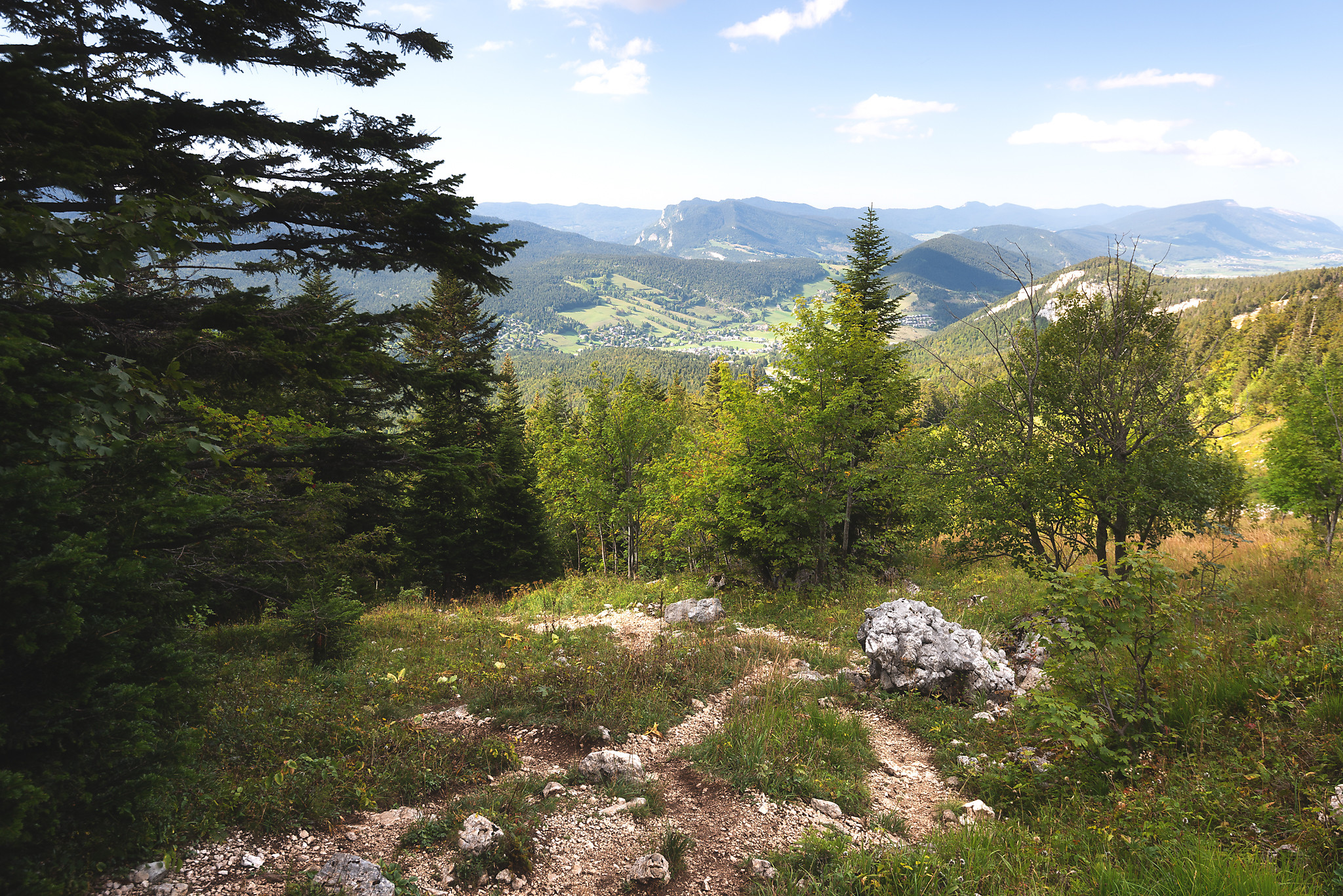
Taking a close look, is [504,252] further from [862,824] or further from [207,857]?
[862,824]

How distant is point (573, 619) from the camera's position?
41.7ft

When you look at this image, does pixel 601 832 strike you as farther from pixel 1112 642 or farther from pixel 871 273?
pixel 871 273

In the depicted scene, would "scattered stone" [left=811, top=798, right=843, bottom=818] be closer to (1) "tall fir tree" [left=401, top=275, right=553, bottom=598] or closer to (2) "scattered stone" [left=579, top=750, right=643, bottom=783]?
(2) "scattered stone" [left=579, top=750, right=643, bottom=783]

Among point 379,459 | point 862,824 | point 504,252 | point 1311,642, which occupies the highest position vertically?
point 504,252

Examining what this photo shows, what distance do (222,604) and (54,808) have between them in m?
10.7

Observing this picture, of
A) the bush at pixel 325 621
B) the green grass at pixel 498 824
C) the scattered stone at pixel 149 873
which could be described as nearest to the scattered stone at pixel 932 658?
the green grass at pixel 498 824

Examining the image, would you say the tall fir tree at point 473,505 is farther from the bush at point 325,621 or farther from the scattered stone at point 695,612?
the bush at point 325,621

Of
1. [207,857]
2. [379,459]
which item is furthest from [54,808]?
[379,459]

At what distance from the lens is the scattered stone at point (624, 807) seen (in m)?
5.11

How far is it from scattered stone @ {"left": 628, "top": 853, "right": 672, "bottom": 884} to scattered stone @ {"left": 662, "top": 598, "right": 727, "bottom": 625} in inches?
300

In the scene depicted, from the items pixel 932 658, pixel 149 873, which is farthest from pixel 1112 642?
pixel 149 873

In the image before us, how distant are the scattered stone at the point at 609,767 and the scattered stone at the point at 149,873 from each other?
330 centimetres

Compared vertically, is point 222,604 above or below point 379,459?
below

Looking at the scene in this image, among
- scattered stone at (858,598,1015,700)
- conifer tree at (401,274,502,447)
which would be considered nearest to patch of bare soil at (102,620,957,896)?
scattered stone at (858,598,1015,700)
